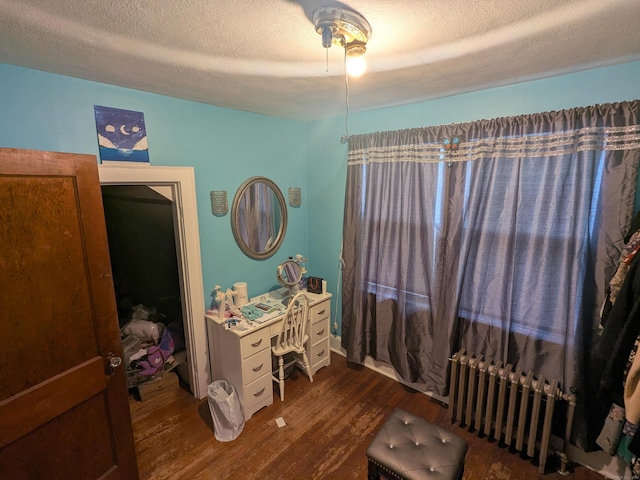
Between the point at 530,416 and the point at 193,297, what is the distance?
253 centimetres

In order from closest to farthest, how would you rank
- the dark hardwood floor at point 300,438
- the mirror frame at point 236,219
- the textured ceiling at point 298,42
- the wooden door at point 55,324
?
the textured ceiling at point 298,42 → the wooden door at point 55,324 → the dark hardwood floor at point 300,438 → the mirror frame at point 236,219

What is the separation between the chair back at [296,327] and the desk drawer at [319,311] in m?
0.13

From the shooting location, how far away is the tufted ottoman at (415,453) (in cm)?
142

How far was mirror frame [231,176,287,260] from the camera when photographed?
8.43ft

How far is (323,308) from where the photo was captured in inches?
111

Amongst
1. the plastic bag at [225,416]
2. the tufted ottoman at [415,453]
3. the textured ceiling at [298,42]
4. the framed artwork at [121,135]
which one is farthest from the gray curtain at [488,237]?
the framed artwork at [121,135]

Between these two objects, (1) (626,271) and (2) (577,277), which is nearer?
(1) (626,271)

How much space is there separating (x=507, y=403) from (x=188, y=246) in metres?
2.55

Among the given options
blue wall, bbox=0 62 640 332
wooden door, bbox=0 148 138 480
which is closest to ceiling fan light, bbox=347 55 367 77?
blue wall, bbox=0 62 640 332

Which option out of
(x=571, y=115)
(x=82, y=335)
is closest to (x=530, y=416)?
(x=571, y=115)

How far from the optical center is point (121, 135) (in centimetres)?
189

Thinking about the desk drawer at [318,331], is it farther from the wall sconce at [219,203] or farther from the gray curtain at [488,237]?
the wall sconce at [219,203]

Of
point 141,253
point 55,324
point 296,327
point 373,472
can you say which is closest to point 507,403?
point 373,472

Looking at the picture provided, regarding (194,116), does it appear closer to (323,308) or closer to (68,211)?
(68,211)
